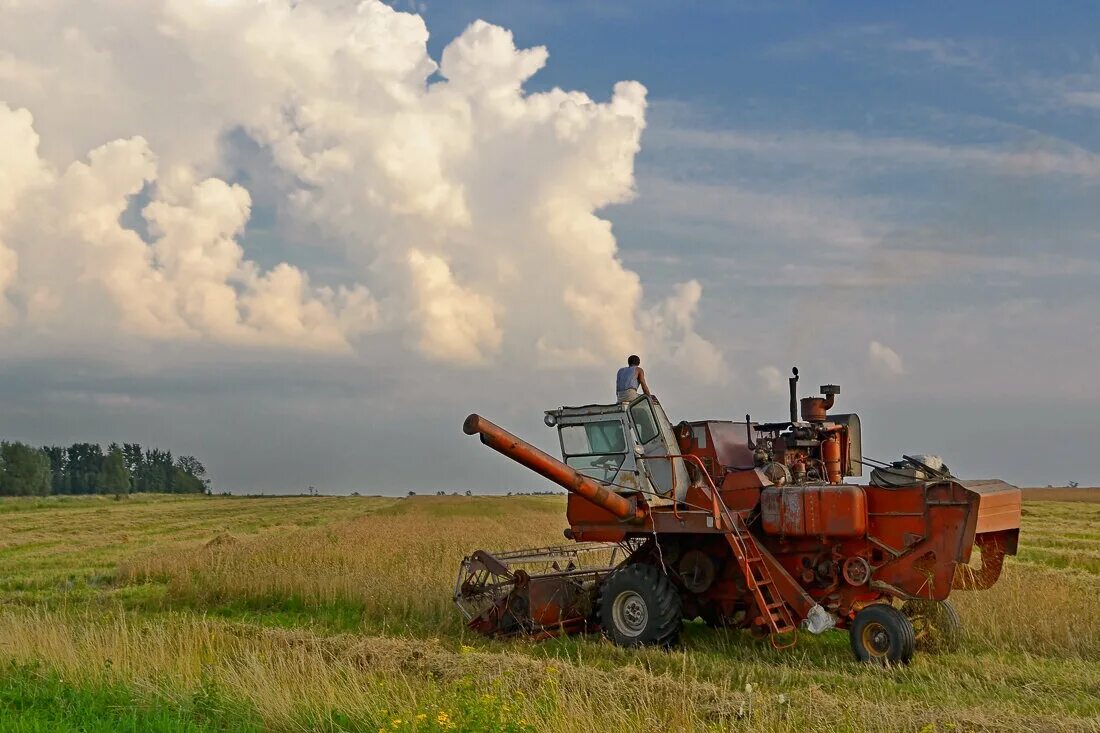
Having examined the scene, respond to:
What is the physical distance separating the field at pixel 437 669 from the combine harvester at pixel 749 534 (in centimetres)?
45

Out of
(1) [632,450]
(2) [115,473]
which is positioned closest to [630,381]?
(1) [632,450]

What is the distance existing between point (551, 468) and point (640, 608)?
1.94 metres

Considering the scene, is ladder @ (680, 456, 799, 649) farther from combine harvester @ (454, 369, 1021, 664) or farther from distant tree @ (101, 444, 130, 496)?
distant tree @ (101, 444, 130, 496)

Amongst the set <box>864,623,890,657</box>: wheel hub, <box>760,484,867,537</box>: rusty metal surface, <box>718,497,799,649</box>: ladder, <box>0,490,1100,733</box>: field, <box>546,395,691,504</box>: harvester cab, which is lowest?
<box>0,490,1100,733</box>: field

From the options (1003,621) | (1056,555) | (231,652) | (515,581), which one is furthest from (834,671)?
(1056,555)

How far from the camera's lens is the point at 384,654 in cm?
1037

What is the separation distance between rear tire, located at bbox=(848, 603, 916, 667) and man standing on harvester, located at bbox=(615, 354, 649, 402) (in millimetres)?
3597

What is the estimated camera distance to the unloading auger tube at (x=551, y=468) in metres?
11.1

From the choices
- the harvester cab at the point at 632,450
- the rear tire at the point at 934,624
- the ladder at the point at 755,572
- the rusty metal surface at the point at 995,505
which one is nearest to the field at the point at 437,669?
the rear tire at the point at 934,624

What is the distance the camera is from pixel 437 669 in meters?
9.50

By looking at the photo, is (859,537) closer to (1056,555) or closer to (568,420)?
(568,420)

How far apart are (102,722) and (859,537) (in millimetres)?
7399

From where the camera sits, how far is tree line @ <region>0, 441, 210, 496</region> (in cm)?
11538

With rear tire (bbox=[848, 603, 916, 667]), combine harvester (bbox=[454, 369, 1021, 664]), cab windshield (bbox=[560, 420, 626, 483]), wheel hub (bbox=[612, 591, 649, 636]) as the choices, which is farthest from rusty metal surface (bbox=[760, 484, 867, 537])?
cab windshield (bbox=[560, 420, 626, 483])
